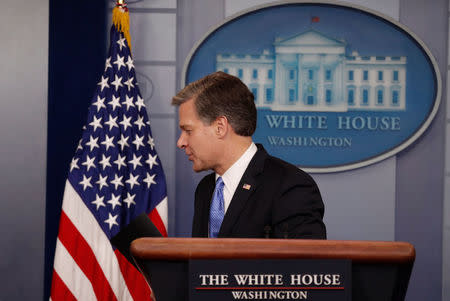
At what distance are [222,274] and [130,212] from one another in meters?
1.92

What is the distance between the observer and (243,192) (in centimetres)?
157

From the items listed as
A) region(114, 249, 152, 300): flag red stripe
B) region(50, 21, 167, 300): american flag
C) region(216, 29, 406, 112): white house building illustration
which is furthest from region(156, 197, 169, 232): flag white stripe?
region(216, 29, 406, 112): white house building illustration

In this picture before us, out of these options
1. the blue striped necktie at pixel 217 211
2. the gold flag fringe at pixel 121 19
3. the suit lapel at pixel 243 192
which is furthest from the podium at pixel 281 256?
the gold flag fringe at pixel 121 19

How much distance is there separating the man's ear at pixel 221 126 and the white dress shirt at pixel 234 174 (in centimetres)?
11

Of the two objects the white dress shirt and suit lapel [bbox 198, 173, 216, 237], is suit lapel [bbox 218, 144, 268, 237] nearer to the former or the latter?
the white dress shirt

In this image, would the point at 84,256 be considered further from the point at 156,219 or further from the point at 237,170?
the point at 237,170

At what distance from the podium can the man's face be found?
93cm

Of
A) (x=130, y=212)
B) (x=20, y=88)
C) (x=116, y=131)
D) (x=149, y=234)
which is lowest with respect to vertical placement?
(x=130, y=212)

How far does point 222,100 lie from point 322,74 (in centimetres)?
137

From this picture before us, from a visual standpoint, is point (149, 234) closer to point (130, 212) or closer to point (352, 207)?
→ point (130, 212)

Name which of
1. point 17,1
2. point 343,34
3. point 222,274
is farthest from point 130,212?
point 222,274

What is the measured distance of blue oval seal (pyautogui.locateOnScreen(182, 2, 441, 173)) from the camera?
2.83 metres

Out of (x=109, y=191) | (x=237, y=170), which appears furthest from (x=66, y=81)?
(x=237, y=170)

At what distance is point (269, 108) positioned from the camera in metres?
2.86
